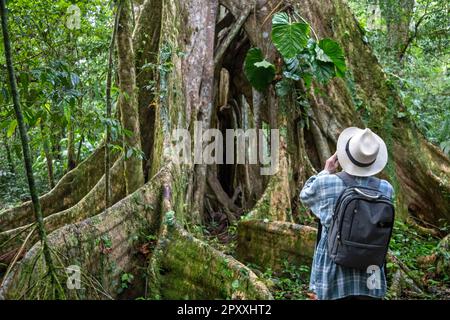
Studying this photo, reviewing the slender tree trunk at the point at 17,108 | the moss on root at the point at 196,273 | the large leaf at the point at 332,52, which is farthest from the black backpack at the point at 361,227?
the large leaf at the point at 332,52

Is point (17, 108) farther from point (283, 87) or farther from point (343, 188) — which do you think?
point (283, 87)

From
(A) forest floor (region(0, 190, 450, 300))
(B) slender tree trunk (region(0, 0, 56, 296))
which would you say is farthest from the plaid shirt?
(B) slender tree trunk (region(0, 0, 56, 296))

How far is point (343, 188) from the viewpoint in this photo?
111 inches

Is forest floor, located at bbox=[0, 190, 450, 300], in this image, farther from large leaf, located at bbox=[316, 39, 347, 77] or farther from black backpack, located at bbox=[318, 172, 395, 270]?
large leaf, located at bbox=[316, 39, 347, 77]

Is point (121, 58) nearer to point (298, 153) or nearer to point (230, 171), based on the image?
point (298, 153)

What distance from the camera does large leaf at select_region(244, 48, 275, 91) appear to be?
611 cm

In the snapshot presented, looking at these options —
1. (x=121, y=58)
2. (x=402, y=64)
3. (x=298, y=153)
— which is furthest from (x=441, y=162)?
(x=121, y=58)

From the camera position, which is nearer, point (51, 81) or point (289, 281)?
point (51, 81)

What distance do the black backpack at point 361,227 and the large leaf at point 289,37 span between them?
3152 mm

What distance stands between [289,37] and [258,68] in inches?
25.7

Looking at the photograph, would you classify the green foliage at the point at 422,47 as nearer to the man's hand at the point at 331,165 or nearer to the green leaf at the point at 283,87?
the green leaf at the point at 283,87

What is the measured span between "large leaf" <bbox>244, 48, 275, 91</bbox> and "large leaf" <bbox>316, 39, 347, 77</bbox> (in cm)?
64

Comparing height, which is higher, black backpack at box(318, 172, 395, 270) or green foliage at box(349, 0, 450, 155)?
green foliage at box(349, 0, 450, 155)

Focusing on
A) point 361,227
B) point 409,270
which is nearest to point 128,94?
point 409,270
